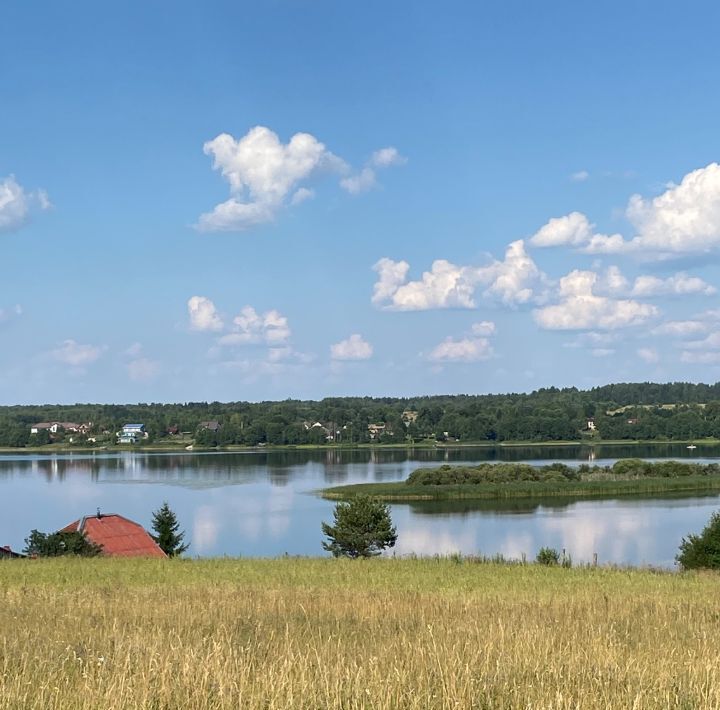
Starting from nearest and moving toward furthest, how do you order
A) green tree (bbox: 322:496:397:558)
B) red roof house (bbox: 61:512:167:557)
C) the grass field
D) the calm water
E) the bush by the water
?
the grass field < red roof house (bbox: 61:512:167:557) < green tree (bbox: 322:496:397:558) < the calm water < the bush by the water

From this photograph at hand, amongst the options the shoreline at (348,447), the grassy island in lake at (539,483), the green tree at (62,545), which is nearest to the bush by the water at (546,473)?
the grassy island in lake at (539,483)

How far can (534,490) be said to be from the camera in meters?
78.2

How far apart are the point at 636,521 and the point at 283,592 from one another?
46.7 metres

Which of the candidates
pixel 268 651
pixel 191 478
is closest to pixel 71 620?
pixel 268 651

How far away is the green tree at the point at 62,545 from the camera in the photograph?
33.5 meters

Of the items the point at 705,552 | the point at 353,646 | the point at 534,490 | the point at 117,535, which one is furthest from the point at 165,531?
the point at 534,490

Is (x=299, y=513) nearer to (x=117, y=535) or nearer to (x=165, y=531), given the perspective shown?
(x=165, y=531)

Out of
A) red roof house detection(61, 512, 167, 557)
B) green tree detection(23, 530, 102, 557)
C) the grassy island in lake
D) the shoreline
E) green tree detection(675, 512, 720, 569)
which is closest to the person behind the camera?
green tree detection(23, 530, 102, 557)

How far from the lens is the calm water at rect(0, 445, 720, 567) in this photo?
161 ft

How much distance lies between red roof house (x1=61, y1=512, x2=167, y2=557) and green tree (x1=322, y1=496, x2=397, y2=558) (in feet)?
26.8

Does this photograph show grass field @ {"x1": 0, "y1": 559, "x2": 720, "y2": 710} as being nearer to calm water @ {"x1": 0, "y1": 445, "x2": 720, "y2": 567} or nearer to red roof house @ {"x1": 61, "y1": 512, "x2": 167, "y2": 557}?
red roof house @ {"x1": 61, "y1": 512, "x2": 167, "y2": 557}

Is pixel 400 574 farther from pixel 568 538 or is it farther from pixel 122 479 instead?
pixel 122 479

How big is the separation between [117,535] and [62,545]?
18.6 feet

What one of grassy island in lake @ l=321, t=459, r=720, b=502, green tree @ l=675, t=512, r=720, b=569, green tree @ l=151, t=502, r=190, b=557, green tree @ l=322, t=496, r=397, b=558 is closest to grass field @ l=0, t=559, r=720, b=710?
green tree @ l=675, t=512, r=720, b=569
